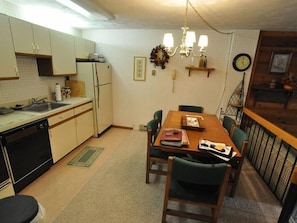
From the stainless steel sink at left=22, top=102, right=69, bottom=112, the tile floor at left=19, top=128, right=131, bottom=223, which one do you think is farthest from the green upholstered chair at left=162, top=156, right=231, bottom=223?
the stainless steel sink at left=22, top=102, right=69, bottom=112

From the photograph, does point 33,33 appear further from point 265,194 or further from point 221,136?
point 265,194

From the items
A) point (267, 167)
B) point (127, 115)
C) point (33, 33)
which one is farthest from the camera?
point (127, 115)

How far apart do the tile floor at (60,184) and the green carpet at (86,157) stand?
0.08 metres

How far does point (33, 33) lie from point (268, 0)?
2.92 metres

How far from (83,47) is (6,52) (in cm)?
158

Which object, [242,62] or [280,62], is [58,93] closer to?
[242,62]

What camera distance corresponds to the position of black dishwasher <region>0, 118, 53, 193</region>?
1806 millimetres

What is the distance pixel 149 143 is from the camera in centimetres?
204

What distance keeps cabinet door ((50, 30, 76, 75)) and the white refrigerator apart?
0.74 feet

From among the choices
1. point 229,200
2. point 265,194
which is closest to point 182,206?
point 229,200

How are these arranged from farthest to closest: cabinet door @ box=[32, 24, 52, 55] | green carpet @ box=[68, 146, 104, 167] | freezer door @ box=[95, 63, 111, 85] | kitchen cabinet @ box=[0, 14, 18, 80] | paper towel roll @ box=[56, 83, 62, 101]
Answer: freezer door @ box=[95, 63, 111, 85], paper towel roll @ box=[56, 83, 62, 101], green carpet @ box=[68, 146, 104, 167], cabinet door @ box=[32, 24, 52, 55], kitchen cabinet @ box=[0, 14, 18, 80]

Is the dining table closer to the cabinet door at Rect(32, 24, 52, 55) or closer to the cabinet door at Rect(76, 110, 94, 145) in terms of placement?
the cabinet door at Rect(76, 110, 94, 145)

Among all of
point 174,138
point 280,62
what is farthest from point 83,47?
point 280,62

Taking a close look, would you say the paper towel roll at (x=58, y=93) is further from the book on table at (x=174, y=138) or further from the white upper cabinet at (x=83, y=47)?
the book on table at (x=174, y=138)
